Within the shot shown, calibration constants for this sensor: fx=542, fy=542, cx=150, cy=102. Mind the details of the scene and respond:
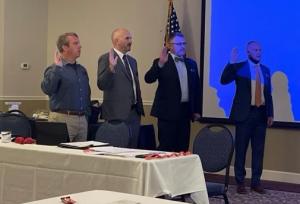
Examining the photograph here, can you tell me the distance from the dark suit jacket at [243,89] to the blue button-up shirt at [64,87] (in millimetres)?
1873

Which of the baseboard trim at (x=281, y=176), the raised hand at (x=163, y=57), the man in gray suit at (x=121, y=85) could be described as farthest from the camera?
the baseboard trim at (x=281, y=176)

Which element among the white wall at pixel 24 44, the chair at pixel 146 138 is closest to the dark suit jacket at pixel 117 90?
the chair at pixel 146 138

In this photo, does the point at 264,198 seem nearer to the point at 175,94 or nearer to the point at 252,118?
the point at 252,118

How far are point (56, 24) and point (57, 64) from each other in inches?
142

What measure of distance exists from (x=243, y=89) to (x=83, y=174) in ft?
10.0

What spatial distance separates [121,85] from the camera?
532cm

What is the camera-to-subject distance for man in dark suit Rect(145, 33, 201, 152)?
18.6 ft

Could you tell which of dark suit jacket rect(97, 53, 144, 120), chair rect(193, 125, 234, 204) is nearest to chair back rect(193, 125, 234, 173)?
chair rect(193, 125, 234, 204)

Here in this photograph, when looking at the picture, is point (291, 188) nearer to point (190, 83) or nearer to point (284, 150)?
point (284, 150)

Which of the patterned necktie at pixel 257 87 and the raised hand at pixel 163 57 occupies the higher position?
the raised hand at pixel 163 57

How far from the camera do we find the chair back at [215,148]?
4.02m

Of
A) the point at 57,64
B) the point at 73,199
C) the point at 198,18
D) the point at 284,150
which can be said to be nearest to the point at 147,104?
the point at 198,18

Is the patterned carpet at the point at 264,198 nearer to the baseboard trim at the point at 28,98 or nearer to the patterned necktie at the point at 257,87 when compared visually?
the patterned necktie at the point at 257,87

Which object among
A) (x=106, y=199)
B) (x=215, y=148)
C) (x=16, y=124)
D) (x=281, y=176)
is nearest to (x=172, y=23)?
(x=281, y=176)
